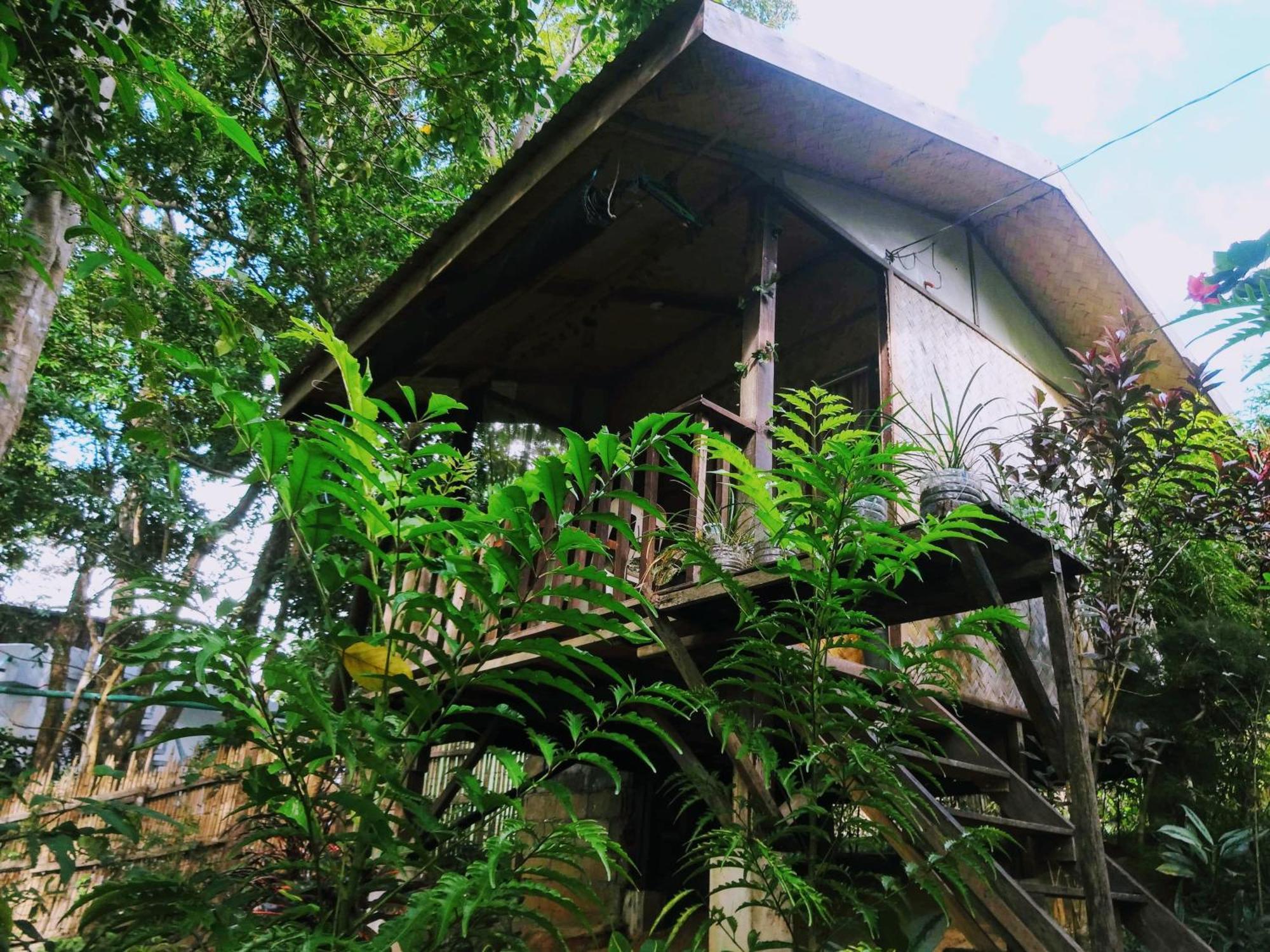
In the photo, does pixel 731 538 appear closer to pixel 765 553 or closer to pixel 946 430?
pixel 765 553

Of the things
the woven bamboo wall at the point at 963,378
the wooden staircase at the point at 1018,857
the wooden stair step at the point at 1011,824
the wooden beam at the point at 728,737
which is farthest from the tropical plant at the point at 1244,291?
the woven bamboo wall at the point at 963,378

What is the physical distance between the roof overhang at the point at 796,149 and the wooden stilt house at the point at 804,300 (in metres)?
0.02

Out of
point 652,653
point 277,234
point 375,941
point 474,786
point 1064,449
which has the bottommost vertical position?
point 375,941

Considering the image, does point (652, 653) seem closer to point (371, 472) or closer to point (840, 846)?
point (840, 846)

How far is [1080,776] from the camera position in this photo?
2.69 m

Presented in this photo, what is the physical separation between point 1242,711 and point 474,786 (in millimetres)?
4416

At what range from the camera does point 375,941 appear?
119 cm

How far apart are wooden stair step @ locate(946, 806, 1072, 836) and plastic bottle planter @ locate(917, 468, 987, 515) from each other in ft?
3.49

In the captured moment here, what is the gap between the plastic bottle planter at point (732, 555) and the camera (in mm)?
3266

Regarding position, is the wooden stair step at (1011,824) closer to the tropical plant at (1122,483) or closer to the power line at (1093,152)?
the tropical plant at (1122,483)

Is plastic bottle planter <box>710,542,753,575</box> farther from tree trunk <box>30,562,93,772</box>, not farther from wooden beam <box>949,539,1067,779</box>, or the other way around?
tree trunk <box>30,562,93,772</box>

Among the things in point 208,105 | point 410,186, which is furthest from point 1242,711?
point 410,186

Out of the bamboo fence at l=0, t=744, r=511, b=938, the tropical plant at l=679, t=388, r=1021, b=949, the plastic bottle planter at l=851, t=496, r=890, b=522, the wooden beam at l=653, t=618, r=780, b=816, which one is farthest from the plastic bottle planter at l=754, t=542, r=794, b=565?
the bamboo fence at l=0, t=744, r=511, b=938

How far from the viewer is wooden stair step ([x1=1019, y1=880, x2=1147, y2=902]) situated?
318cm
